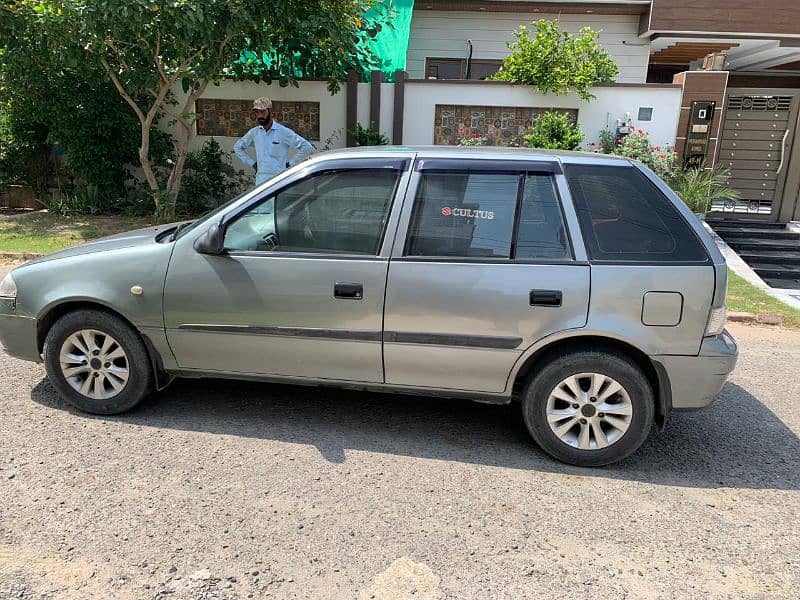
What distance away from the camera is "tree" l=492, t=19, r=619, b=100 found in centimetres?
1016

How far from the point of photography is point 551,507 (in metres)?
3.23

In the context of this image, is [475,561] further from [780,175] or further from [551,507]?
[780,175]

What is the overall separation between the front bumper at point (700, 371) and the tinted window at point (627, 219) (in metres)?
0.52

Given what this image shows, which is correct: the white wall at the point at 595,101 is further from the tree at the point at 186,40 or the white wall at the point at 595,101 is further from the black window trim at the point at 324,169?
the black window trim at the point at 324,169

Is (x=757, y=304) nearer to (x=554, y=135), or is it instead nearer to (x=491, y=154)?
(x=554, y=135)

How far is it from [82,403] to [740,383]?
16.0ft

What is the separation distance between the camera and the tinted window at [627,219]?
3.51 meters

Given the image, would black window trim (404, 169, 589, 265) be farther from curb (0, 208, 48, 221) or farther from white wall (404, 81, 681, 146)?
curb (0, 208, 48, 221)

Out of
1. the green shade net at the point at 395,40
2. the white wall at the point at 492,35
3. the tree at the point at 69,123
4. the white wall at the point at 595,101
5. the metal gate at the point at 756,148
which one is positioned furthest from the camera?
the white wall at the point at 492,35

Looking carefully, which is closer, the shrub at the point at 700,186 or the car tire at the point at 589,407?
the car tire at the point at 589,407

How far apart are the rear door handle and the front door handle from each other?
980mm

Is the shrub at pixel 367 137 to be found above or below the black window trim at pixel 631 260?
above

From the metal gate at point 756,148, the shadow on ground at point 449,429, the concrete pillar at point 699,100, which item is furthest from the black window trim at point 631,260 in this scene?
the metal gate at point 756,148

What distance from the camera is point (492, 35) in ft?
44.9
